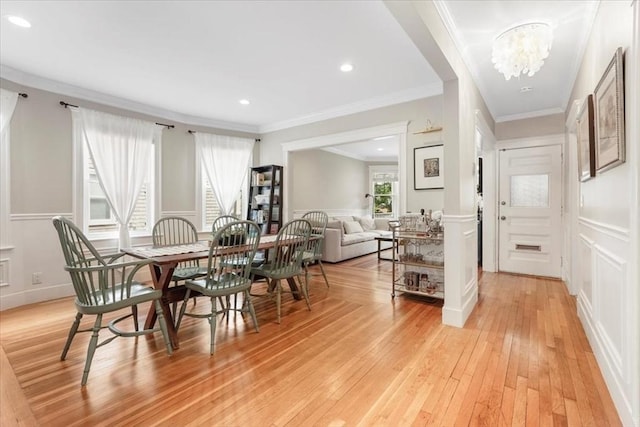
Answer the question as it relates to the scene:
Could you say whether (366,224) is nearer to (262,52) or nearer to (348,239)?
(348,239)

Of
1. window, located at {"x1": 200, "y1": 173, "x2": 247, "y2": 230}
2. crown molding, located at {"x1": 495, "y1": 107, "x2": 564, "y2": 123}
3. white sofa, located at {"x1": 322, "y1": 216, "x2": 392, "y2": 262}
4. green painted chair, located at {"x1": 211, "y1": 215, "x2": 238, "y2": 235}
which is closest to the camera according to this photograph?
green painted chair, located at {"x1": 211, "y1": 215, "x2": 238, "y2": 235}

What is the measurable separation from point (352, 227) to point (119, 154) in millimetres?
4436

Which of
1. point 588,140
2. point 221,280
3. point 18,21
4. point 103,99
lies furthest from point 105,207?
point 588,140

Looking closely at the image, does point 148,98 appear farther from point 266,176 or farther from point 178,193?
point 266,176

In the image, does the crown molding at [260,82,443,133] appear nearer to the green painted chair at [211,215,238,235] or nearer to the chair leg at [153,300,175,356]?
the green painted chair at [211,215,238,235]

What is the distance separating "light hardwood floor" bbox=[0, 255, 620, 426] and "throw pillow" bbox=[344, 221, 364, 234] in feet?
11.0

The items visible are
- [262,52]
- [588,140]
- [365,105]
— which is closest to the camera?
[588,140]

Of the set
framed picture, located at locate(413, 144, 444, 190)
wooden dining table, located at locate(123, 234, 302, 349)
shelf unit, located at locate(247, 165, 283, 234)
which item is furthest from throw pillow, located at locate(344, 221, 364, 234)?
wooden dining table, located at locate(123, 234, 302, 349)

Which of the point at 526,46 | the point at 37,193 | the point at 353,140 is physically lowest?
the point at 37,193

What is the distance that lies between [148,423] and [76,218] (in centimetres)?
335

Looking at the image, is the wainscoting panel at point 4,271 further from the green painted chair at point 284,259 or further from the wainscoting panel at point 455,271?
the wainscoting panel at point 455,271

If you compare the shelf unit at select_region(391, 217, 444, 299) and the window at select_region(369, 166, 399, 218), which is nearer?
the shelf unit at select_region(391, 217, 444, 299)

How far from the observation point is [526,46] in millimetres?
2150

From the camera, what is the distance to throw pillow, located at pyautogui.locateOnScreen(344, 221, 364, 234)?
6.31 m
